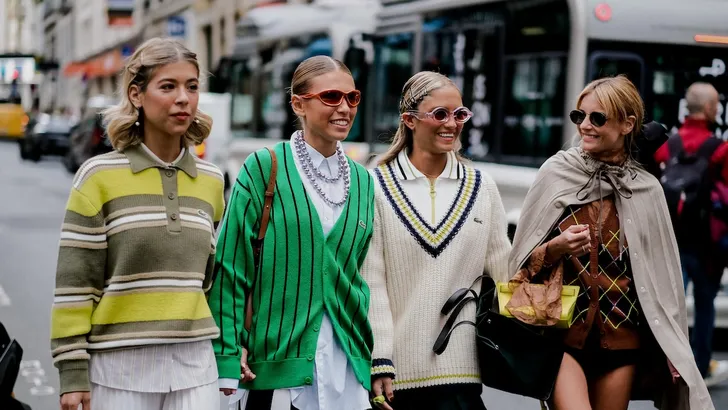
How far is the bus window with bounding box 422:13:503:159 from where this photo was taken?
37.3 ft

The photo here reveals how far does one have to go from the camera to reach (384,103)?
1512 cm

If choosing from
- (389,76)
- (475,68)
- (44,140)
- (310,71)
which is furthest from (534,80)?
(44,140)

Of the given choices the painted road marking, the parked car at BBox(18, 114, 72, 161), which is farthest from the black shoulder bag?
the parked car at BBox(18, 114, 72, 161)

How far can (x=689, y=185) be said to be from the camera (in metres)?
7.50

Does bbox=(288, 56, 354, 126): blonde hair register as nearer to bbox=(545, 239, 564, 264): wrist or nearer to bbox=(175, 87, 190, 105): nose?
bbox=(175, 87, 190, 105): nose

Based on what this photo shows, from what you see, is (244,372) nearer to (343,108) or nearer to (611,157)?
(343,108)

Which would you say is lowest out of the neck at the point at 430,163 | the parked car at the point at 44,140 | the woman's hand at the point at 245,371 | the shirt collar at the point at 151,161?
the parked car at the point at 44,140

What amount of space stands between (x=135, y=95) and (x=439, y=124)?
3.31ft

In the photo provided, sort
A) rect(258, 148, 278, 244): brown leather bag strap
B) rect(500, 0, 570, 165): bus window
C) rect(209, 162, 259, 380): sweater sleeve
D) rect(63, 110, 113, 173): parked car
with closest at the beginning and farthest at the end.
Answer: rect(209, 162, 259, 380): sweater sleeve, rect(258, 148, 278, 244): brown leather bag strap, rect(500, 0, 570, 165): bus window, rect(63, 110, 113, 173): parked car

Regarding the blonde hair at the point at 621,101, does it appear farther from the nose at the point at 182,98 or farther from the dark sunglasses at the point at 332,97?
the nose at the point at 182,98

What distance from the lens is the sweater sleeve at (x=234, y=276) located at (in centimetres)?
369

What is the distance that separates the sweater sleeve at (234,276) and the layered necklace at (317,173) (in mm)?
188

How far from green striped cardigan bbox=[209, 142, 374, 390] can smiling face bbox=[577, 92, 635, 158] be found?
0.90 meters

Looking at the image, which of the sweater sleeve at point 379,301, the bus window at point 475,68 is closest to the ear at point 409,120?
the sweater sleeve at point 379,301
